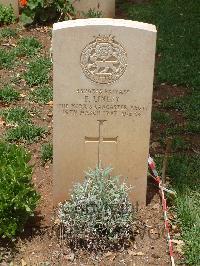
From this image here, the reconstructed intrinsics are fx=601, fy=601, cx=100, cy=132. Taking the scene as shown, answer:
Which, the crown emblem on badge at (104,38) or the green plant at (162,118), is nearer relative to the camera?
the crown emblem on badge at (104,38)

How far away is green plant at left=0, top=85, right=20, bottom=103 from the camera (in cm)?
719

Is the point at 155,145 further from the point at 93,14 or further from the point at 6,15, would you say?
the point at 6,15

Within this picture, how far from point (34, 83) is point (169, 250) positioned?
3.49m

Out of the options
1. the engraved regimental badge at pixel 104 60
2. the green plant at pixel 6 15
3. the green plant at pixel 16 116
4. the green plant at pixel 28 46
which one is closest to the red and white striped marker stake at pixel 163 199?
the engraved regimental badge at pixel 104 60

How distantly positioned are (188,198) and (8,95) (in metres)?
2.95

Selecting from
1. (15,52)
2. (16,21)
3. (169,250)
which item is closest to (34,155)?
(169,250)

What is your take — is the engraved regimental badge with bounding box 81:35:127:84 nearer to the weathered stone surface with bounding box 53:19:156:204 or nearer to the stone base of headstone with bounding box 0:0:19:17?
the weathered stone surface with bounding box 53:19:156:204

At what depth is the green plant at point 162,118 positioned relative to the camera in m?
6.77

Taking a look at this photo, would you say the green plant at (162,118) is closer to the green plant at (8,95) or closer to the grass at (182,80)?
the grass at (182,80)

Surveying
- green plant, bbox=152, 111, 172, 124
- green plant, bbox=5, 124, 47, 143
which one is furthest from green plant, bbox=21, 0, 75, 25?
green plant, bbox=5, 124, 47, 143

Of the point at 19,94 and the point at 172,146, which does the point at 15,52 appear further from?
the point at 172,146

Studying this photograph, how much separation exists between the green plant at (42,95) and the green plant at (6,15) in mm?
2450

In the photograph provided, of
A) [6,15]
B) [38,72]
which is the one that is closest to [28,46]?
[38,72]

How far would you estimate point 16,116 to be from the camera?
675 centimetres
